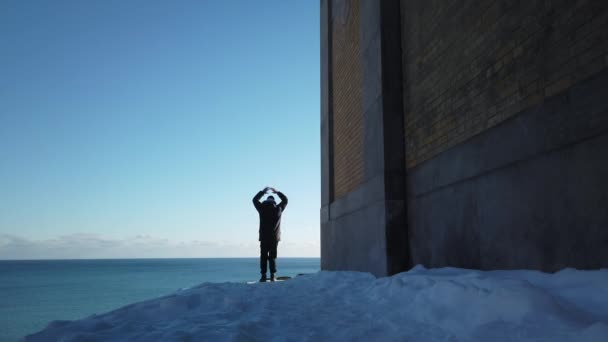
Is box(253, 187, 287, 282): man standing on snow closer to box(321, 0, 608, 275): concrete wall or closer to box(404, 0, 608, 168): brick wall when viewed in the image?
box(321, 0, 608, 275): concrete wall

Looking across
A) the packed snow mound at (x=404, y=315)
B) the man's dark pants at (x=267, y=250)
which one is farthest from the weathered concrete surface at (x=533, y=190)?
the man's dark pants at (x=267, y=250)

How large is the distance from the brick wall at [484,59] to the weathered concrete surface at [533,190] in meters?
0.13

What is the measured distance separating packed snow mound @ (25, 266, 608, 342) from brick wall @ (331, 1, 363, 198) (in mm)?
4214

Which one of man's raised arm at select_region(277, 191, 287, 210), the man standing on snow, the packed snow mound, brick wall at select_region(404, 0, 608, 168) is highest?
brick wall at select_region(404, 0, 608, 168)

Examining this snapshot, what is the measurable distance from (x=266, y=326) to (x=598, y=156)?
2805 mm

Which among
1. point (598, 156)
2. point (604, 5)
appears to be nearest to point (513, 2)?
point (604, 5)

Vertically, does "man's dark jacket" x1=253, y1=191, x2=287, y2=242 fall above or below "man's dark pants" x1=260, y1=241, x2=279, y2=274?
above

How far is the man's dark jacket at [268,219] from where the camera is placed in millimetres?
9656

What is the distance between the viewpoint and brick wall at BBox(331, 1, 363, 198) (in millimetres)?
8578

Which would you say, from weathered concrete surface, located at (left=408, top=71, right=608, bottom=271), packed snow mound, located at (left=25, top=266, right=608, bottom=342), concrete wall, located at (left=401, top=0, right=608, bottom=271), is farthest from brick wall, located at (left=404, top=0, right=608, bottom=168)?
packed snow mound, located at (left=25, top=266, right=608, bottom=342)

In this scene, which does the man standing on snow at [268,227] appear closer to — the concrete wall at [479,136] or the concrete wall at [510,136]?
the concrete wall at [479,136]

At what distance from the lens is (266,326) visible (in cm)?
350

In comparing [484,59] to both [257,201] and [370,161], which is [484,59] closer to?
[370,161]

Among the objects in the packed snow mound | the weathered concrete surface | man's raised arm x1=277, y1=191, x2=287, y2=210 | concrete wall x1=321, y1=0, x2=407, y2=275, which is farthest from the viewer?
man's raised arm x1=277, y1=191, x2=287, y2=210
